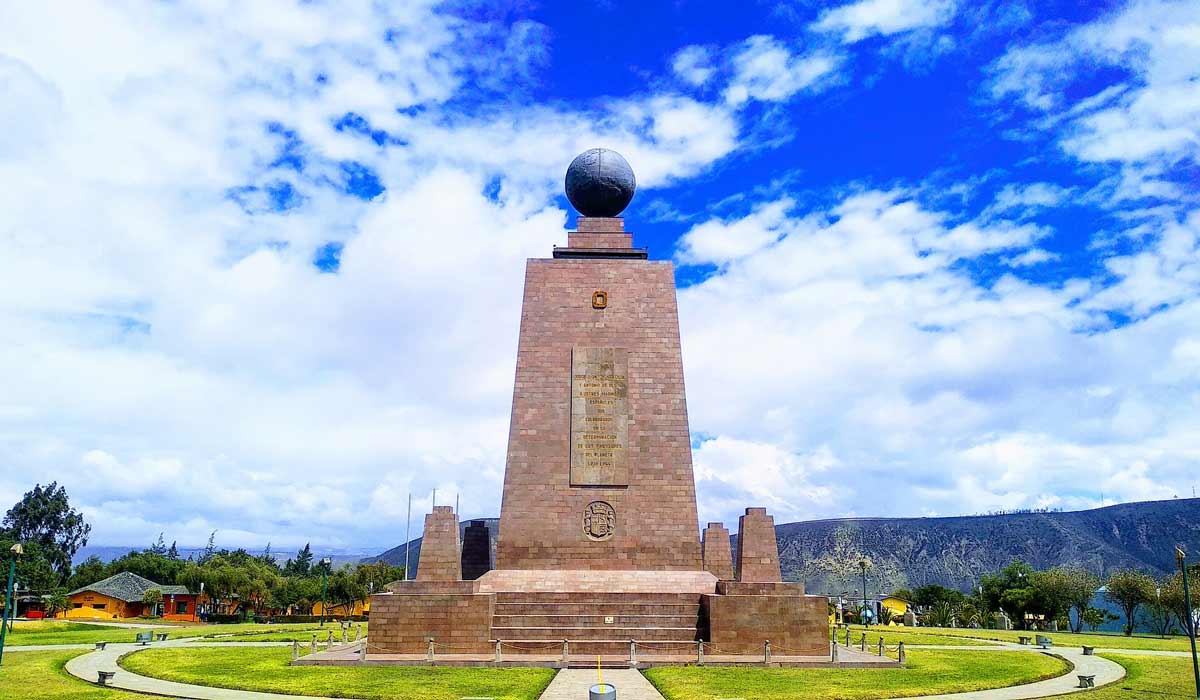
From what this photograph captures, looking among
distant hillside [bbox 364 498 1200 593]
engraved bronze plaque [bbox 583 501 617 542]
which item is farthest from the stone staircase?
distant hillside [bbox 364 498 1200 593]

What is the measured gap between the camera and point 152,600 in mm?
54438

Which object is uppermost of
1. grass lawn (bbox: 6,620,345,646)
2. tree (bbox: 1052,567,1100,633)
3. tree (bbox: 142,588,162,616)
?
tree (bbox: 1052,567,1100,633)

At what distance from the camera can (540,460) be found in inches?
926

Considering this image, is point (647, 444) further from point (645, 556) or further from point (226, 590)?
point (226, 590)

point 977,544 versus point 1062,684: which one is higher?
point 977,544

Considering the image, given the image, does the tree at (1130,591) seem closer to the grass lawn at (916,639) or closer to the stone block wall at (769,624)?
the grass lawn at (916,639)

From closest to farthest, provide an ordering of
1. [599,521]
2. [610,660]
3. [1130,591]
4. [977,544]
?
[610,660] → [599,521] → [1130,591] → [977,544]

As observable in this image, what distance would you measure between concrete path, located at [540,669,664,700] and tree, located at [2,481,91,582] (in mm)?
70277

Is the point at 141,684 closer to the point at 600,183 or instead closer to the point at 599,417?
the point at 599,417

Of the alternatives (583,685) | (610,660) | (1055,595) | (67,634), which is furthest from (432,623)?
(1055,595)

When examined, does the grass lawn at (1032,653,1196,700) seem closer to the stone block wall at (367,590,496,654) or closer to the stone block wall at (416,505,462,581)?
the stone block wall at (367,590,496,654)

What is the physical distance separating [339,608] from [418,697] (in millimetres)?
51684

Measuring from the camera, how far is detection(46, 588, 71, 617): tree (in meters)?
49.3

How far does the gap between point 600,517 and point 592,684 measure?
25.1 feet
